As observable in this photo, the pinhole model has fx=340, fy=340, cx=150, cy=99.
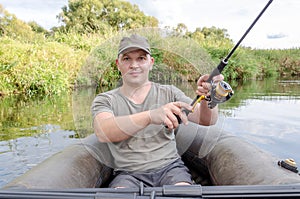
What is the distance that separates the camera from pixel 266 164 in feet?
5.77

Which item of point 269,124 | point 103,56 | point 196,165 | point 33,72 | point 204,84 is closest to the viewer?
point 204,84

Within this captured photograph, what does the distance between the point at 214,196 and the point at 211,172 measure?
938mm

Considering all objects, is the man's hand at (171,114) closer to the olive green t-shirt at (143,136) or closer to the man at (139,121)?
the man at (139,121)

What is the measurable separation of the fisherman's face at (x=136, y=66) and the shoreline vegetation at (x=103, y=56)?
0.06m

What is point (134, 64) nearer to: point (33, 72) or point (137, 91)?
point (137, 91)

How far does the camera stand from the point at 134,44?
5.32 ft

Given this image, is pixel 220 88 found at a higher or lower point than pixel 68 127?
higher

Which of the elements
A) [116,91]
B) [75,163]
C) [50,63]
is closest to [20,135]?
[75,163]

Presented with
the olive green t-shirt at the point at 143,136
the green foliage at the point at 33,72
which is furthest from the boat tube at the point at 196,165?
the green foliage at the point at 33,72

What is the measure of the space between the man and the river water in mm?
119

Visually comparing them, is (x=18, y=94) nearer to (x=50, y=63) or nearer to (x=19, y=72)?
(x=19, y=72)

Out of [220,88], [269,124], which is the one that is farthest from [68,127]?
[220,88]

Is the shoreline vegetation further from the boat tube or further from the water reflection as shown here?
the water reflection

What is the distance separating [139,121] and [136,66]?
27cm
